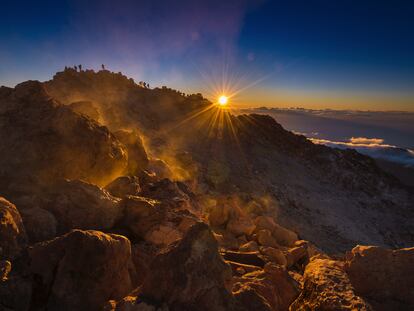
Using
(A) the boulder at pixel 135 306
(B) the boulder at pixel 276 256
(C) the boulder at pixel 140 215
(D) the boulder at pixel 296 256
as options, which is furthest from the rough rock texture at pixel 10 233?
(D) the boulder at pixel 296 256

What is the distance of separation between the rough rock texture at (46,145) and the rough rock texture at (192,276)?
167 inches

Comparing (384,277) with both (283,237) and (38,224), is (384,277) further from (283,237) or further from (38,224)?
(283,237)

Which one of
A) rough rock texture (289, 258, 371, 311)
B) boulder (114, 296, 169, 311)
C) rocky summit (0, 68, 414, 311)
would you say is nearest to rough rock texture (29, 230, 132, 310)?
rocky summit (0, 68, 414, 311)

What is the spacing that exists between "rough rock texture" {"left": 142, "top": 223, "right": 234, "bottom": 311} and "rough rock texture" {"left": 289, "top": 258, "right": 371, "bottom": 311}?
1219mm

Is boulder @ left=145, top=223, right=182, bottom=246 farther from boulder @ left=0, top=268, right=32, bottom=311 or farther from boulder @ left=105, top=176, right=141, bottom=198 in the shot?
boulder @ left=0, top=268, right=32, bottom=311

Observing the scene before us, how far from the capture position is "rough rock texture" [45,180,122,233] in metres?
6.36

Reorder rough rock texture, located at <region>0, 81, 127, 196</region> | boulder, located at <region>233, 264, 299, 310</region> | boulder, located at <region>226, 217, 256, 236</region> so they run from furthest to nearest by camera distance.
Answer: boulder, located at <region>226, 217, 256, 236</region>, rough rock texture, located at <region>0, 81, 127, 196</region>, boulder, located at <region>233, 264, 299, 310</region>

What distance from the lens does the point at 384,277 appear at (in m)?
5.24

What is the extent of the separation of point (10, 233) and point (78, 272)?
128 cm

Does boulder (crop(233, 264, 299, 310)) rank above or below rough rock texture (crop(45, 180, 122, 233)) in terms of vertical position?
below

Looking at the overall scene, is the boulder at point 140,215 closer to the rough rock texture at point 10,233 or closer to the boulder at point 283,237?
the rough rock texture at point 10,233

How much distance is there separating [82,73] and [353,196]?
2978 cm

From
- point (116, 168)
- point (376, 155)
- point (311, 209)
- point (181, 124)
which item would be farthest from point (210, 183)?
point (376, 155)

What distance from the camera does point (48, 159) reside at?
8133 millimetres
